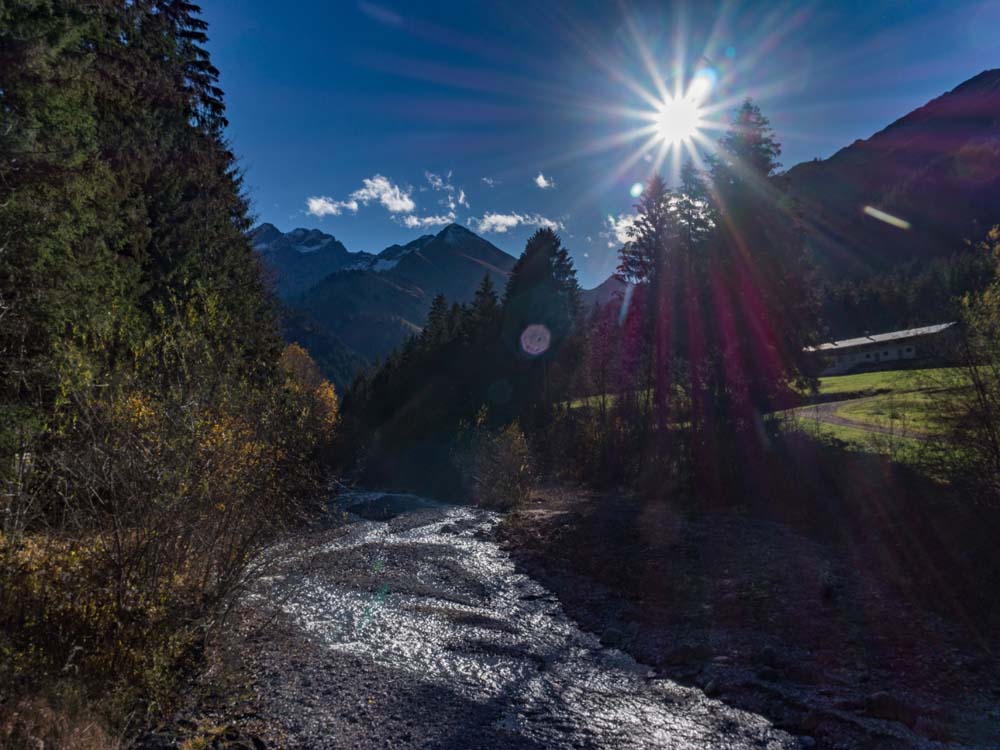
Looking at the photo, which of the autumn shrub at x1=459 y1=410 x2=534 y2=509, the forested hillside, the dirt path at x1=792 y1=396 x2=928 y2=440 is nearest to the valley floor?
the dirt path at x1=792 y1=396 x2=928 y2=440

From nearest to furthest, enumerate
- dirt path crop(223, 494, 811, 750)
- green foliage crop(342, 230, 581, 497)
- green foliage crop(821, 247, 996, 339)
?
1. dirt path crop(223, 494, 811, 750)
2. green foliage crop(342, 230, 581, 497)
3. green foliage crop(821, 247, 996, 339)

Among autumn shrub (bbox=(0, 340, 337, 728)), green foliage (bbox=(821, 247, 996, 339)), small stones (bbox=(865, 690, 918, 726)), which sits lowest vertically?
small stones (bbox=(865, 690, 918, 726))

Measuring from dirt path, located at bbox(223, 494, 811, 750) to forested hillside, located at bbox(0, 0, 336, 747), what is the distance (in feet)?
6.37

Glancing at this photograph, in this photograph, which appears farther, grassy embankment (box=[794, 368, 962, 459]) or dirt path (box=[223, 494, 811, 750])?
grassy embankment (box=[794, 368, 962, 459])

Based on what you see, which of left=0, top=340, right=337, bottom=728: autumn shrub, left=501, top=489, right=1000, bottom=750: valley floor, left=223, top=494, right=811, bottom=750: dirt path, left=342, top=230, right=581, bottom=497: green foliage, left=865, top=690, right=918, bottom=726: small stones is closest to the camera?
left=0, top=340, right=337, bottom=728: autumn shrub

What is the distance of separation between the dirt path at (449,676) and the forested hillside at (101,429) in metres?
1.94

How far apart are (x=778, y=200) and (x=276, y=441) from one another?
2893cm

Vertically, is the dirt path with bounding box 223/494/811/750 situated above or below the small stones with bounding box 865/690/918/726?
below

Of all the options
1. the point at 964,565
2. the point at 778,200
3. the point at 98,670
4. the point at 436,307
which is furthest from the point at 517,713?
the point at 436,307

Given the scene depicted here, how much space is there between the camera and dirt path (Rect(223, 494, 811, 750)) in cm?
812

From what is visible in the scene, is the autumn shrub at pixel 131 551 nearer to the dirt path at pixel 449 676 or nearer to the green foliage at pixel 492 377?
the dirt path at pixel 449 676

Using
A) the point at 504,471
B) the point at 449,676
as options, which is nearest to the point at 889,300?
the point at 504,471

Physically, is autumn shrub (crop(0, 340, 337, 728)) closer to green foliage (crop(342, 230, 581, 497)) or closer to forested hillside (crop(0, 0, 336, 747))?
forested hillside (crop(0, 0, 336, 747))

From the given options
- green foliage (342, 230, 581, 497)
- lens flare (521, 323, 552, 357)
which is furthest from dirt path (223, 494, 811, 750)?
lens flare (521, 323, 552, 357)
